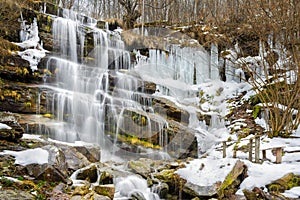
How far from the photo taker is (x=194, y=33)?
18359 mm

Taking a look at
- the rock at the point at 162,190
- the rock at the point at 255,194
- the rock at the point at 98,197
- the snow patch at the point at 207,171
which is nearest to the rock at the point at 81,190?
the rock at the point at 98,197

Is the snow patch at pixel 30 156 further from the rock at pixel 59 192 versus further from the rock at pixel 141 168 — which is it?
the rock at pixel 141 168

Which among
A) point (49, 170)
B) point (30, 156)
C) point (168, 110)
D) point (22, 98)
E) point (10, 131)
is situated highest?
point (22, 98)

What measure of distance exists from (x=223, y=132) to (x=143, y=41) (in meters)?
7.91

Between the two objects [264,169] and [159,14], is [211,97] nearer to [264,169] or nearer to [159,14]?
[264,169]

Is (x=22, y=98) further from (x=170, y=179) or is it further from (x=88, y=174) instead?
(x=170, y=179)

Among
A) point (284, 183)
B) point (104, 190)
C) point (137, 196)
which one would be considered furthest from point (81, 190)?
point (284, 183)

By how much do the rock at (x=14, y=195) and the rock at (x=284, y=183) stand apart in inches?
188

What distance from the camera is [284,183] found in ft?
19.4

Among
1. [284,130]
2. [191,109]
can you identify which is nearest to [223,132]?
[191,109]

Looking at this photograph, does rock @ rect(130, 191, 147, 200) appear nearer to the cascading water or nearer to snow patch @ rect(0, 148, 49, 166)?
snow patch @ rect(0, 148, 49, 166)

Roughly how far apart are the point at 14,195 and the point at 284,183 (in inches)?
208

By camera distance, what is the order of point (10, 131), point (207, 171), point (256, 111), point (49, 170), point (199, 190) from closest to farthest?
point (49, 170) → point (199, 190) → point (10, 131) → point (207, 171) → point (256, 111)

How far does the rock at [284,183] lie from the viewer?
5.84 m
